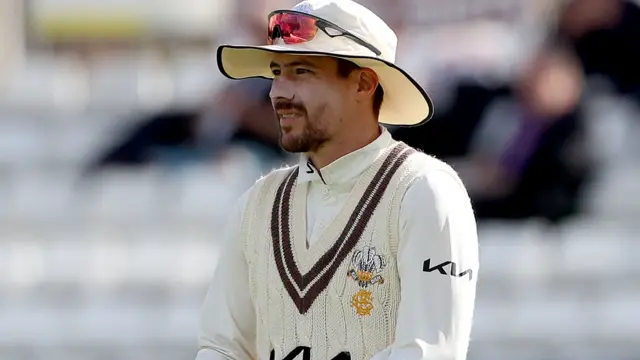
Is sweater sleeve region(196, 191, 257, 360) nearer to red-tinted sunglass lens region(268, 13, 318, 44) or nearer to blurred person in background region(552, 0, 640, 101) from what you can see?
red-tinted sunglass lens region(268, 13, 318, 44)

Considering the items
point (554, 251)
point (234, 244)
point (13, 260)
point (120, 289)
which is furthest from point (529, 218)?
point (234, 244)

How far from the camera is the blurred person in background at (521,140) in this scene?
24.4ft

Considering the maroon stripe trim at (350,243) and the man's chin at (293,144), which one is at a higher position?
the man's chin at (293,144)

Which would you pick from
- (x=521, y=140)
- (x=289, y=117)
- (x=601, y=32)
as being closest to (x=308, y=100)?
(x=289, y=117)

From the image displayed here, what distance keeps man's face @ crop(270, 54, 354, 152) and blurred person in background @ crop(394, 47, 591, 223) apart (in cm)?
436

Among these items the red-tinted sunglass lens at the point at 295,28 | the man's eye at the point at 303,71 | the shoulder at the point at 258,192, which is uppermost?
the red-tinted sunglass lens at the point at 295,28

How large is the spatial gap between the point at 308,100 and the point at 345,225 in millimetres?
250

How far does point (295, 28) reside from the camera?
2.93 metres

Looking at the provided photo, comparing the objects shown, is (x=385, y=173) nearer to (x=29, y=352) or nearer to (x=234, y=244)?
(x=234, y=244)

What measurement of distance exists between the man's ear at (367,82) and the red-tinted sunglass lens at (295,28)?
0.44 feet

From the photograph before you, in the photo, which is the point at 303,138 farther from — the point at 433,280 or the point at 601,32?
the point at 601,32

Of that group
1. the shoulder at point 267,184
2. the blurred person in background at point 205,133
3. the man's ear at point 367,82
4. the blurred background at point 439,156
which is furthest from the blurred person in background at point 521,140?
the man's ear at point 367,82

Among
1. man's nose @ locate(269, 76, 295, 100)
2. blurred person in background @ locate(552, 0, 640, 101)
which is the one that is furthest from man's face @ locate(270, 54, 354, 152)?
blurred person in background @ locate(552, 0, 640, 101)

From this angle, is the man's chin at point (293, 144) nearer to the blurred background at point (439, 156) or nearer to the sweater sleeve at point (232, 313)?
the sweater sleeve at point (232, 313)
